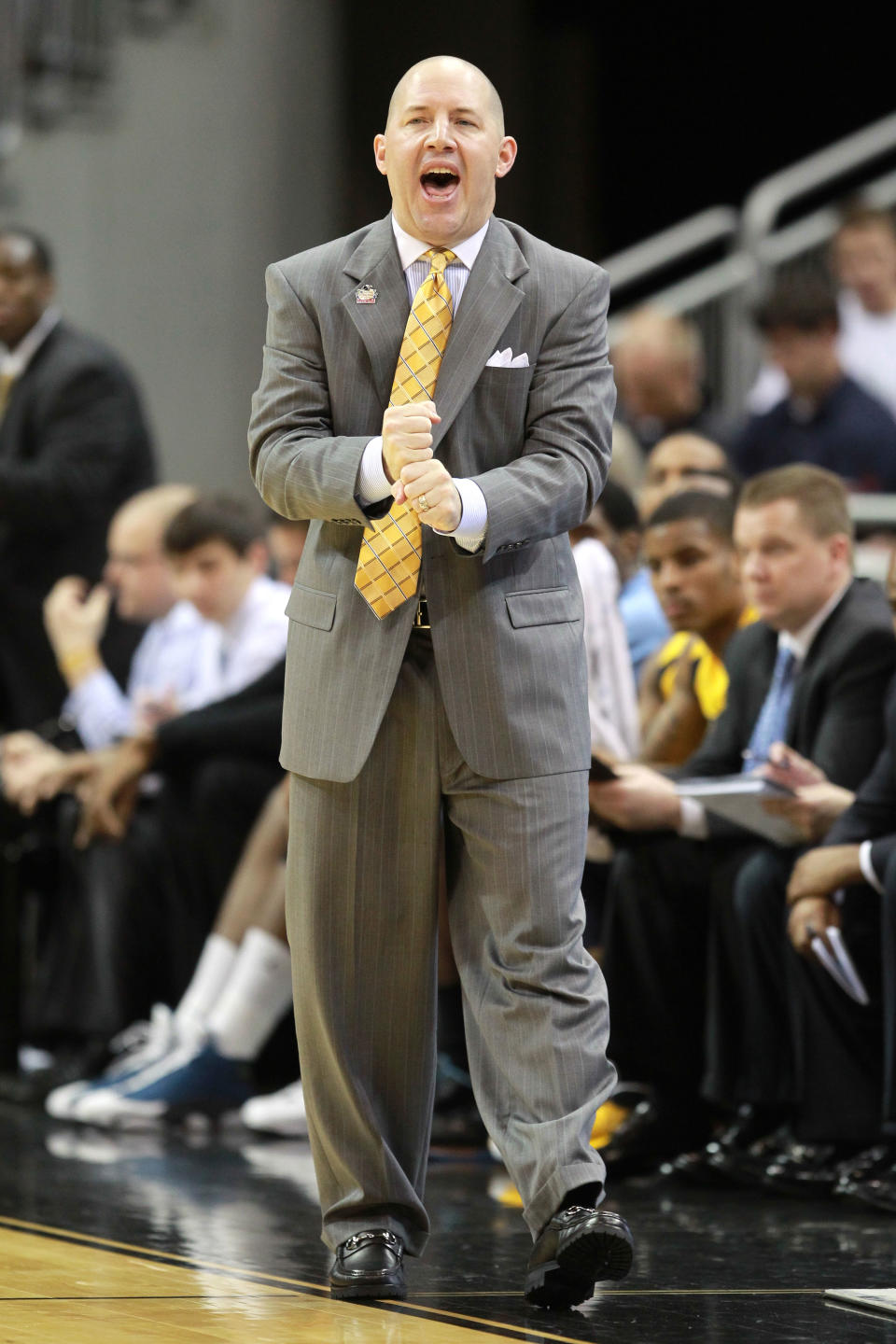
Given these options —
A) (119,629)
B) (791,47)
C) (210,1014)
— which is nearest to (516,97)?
(791,47)

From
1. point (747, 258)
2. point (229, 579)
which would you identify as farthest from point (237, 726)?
point (747, 258)

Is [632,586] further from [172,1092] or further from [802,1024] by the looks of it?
[172,1092]

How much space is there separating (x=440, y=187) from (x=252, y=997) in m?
2.34

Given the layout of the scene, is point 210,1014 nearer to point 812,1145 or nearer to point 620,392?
point 812,1145

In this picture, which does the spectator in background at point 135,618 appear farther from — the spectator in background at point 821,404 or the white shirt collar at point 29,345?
the spectator in background at point 821,404

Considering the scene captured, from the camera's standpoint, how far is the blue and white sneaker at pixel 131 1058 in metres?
4.82

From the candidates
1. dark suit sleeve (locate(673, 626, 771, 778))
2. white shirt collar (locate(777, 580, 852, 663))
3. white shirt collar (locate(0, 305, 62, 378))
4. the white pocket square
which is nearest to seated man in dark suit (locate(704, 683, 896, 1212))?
white shirt collar (locate(777, 580, 852, 663))

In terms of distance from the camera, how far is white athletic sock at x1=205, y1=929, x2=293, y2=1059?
15.3ft

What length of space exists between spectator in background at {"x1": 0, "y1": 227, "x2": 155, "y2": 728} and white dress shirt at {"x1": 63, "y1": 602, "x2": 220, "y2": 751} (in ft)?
0.78

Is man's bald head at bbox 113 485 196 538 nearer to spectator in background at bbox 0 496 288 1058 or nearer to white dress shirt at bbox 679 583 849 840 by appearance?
spectator in background at bbox 0 496 288 1058

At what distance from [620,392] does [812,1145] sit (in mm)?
4069

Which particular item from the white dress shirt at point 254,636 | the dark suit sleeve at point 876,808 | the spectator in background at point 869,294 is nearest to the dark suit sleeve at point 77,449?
the white dress shirt at point 254,636

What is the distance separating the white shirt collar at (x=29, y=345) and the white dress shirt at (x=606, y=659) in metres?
2.52

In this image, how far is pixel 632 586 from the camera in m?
4.86
